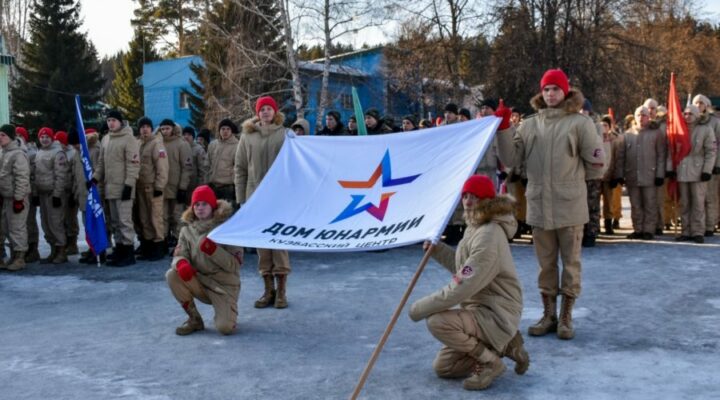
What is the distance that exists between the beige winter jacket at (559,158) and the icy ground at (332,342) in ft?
3.40

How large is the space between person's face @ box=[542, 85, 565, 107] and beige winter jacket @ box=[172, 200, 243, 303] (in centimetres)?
292

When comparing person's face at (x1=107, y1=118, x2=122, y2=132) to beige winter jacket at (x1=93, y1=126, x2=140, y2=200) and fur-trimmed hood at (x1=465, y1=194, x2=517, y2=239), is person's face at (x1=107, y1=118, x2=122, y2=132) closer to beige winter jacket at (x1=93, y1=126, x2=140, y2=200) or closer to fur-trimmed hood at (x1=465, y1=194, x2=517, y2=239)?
beige winter jacket at (x1=93, y1=126, x2=140, y2=200)

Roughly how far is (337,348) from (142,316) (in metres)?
2.31

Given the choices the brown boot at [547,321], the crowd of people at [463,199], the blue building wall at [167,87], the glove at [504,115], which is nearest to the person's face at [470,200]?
the crowd of people at [463,199]

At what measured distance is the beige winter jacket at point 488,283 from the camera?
4727 millimetres

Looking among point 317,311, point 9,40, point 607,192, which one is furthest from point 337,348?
point 9,40

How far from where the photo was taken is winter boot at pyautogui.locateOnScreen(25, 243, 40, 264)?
→ 11.0 metres

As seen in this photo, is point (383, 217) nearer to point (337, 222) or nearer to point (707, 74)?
point (337, 222)

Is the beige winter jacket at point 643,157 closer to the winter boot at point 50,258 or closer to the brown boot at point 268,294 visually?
the brown boot at point 268,294

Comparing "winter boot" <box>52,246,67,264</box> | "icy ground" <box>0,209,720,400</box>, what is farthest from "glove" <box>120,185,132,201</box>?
"winter boot" <box>52,246,67,264</box>

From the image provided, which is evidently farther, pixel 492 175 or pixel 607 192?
pixel 607 192

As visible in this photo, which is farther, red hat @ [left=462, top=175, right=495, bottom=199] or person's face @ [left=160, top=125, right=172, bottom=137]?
person's face @ [left=160, top=125, right=172, bottom=137]

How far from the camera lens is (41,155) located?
1098cm

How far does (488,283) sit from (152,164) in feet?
23.2
